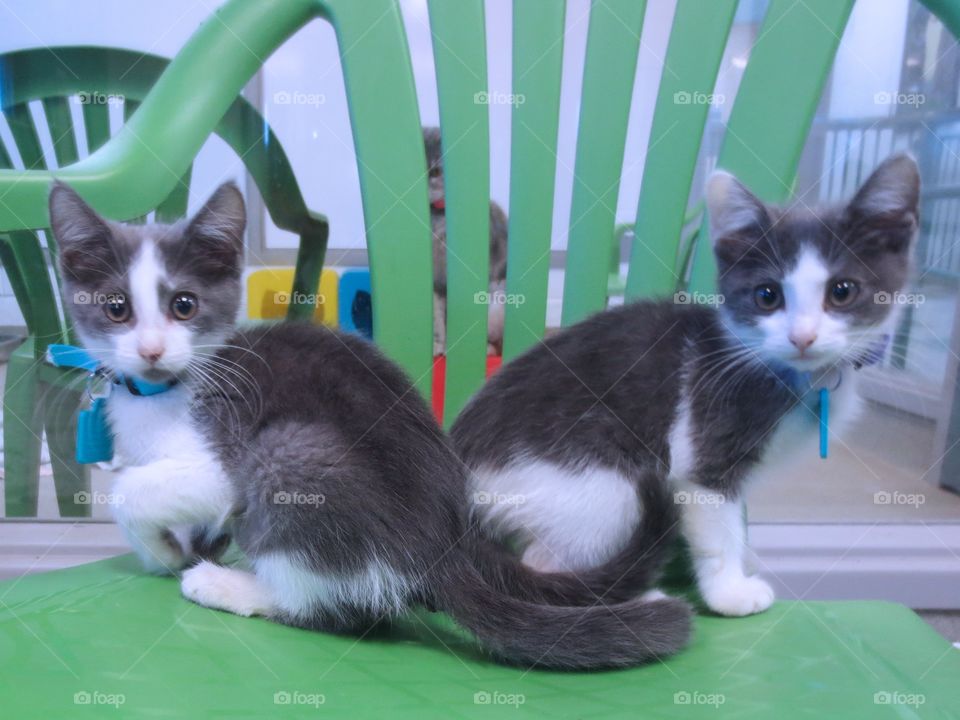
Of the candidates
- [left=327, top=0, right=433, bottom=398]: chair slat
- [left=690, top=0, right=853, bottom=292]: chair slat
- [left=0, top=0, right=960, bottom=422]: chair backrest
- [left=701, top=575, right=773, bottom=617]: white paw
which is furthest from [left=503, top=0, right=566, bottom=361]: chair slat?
[left=701, top=575, right=773, bottom=617]: white paw

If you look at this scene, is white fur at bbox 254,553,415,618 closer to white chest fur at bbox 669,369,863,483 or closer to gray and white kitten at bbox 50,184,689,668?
gray and white kitten at bbox 50,184,689,668

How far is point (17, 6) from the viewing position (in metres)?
1.71

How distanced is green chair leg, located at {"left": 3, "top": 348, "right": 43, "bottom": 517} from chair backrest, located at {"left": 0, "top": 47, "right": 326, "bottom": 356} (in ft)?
0.18

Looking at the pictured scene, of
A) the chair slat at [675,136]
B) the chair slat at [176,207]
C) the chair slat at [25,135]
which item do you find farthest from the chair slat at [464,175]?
the chair slat at [25,135]

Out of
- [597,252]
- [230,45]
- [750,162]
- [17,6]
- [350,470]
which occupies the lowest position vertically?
[350,470]

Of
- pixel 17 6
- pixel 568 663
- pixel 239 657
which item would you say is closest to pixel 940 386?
pixel 568 663

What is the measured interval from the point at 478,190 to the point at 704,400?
51cm

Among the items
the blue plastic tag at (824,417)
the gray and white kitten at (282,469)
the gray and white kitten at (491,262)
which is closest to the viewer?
the gray and white kitten at (282,469)

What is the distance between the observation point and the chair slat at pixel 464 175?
1237 mm

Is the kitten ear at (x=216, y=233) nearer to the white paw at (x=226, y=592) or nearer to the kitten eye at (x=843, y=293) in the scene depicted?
the white paw at (x=226, y=592)

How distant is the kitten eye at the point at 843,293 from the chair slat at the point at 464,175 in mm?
544

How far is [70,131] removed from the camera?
154 cm

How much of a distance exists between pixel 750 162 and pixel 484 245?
45 cm

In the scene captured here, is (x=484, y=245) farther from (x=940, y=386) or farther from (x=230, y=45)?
(x=940, y=386)
